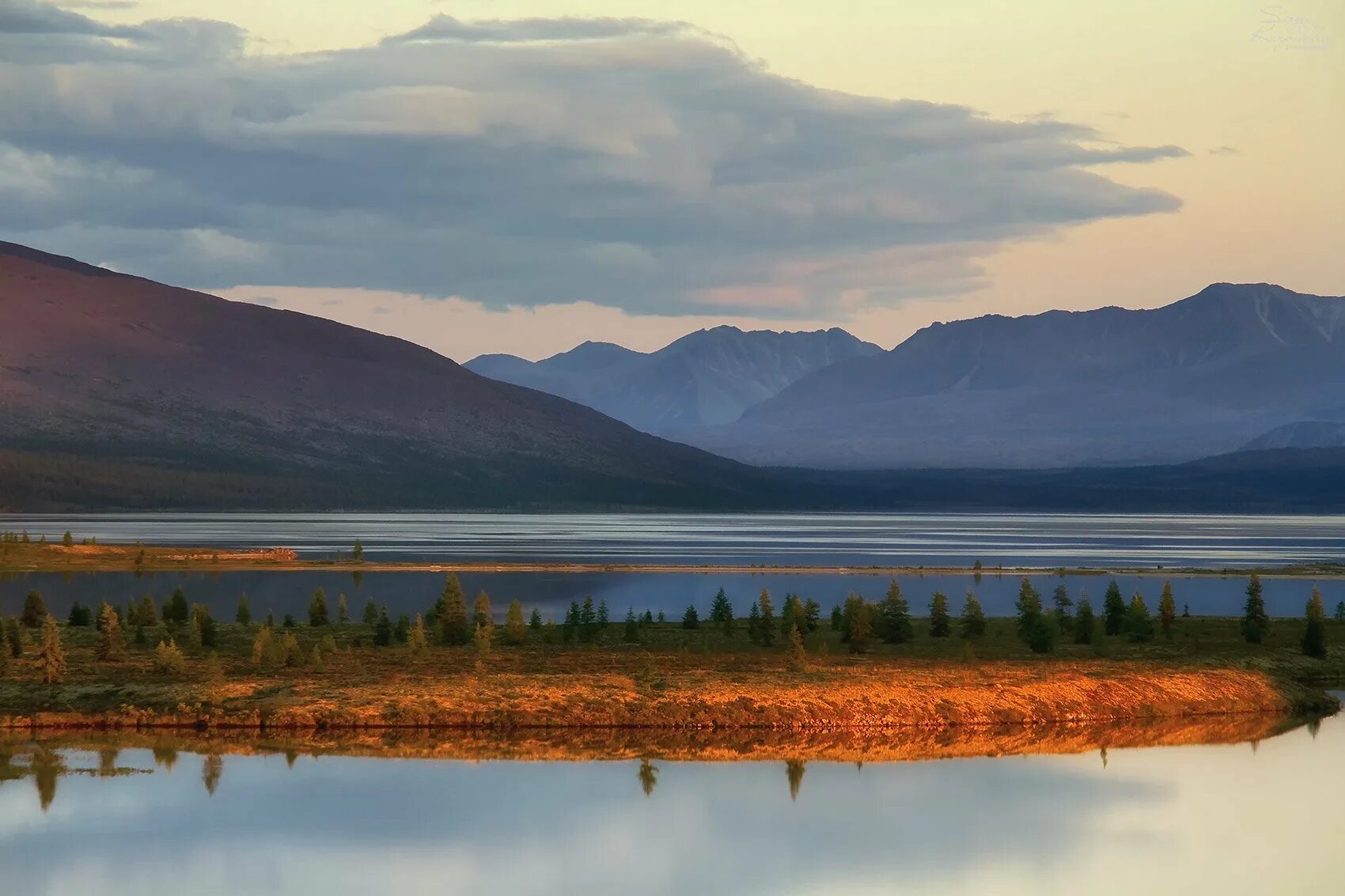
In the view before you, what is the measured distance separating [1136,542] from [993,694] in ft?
465

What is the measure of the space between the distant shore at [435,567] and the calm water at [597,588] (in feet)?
8.89

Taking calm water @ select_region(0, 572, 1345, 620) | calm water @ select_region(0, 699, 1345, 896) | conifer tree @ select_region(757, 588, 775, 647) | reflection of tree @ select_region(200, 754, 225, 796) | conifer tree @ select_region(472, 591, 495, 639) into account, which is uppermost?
conifer tree @ select_region(472, 591, 495, 639)

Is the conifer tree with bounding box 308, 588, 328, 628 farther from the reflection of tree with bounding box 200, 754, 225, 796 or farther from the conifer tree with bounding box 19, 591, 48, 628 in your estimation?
the reflection of tree with bounding box 200, 754, 225, 796

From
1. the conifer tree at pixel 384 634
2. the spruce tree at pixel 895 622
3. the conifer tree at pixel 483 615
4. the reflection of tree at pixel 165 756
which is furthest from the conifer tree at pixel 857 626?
the reflection of tree at pixel 165 756

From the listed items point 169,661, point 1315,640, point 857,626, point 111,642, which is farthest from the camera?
point 1315,640

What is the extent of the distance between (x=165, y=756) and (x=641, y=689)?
12.1 metres

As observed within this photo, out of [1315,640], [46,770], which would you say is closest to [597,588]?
[1315,640]

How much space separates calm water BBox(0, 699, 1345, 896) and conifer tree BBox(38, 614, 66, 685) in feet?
23.7

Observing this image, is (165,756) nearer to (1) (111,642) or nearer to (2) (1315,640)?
(1) (111,642)

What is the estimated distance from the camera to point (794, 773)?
40344 millimetres

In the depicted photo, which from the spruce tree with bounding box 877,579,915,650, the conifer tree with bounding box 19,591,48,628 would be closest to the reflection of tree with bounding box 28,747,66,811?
the conifer tree with bounding box 19,591,48,628

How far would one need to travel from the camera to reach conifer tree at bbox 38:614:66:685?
153 ft

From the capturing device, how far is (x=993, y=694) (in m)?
48.3

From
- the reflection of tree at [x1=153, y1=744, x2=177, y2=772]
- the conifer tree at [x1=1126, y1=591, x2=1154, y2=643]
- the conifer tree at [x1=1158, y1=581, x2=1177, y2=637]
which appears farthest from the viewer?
the conifer tree at [x1=1158, y1=581, x2=1177, y2=637]
